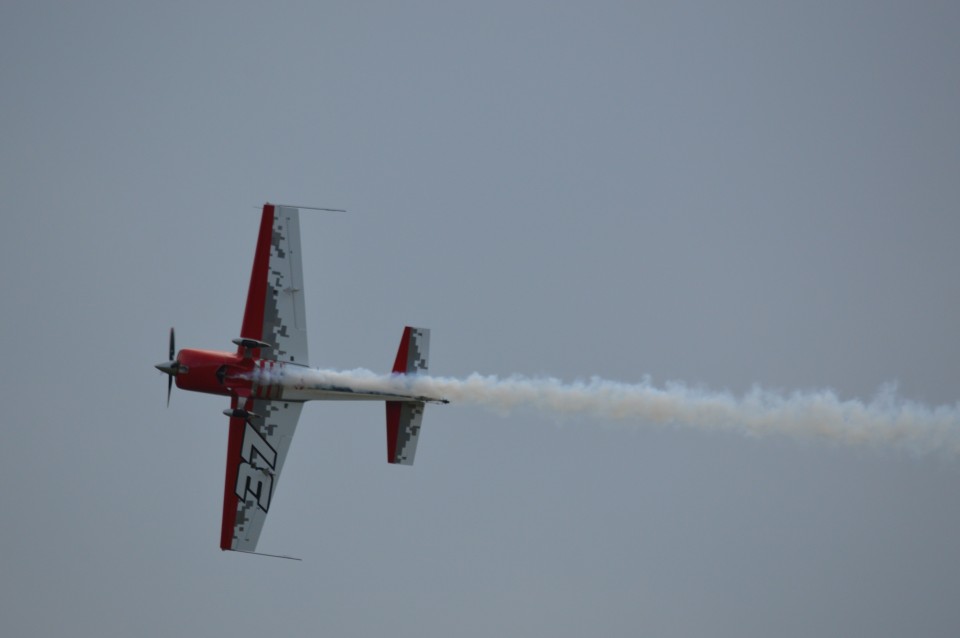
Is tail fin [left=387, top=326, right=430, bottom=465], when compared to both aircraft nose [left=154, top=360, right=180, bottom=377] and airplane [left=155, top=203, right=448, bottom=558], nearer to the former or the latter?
airplane [left=155, top=203, right=448, bottom=558]

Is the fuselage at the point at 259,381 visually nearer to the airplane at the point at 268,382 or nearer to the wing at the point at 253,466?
the airplane at the point at 268,382

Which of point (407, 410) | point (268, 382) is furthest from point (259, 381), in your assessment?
point (407, 410)

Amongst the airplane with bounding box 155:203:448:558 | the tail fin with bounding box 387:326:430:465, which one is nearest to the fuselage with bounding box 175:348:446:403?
the airplane with bounding box 155:203:448:558

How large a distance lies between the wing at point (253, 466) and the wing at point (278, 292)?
1.68 meters

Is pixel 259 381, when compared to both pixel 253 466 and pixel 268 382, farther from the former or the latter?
pixel 253 466

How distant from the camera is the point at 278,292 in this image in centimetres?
4425

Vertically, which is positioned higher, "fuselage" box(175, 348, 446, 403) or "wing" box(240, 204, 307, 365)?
"wing" box(240, 204, 307, 365)

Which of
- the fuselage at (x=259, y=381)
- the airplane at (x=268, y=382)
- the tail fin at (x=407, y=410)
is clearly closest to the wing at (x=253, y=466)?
the airplane at (x=268, y=382)

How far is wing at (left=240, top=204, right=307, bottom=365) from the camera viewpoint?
43.9 m

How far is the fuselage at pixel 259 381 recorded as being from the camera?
4309cm

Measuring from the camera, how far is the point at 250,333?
144ft

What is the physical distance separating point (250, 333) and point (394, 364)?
414cm

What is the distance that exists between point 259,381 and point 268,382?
259 mm

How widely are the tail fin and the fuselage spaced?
59 cm
